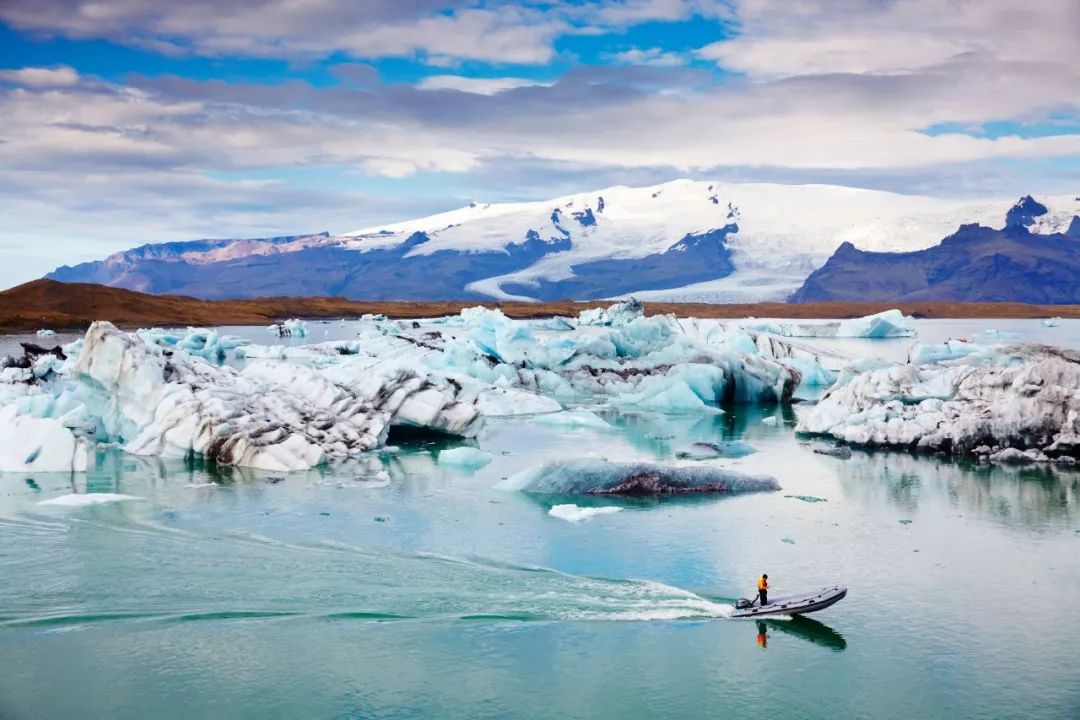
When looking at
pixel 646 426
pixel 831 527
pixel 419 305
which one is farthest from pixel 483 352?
pixel 419 305

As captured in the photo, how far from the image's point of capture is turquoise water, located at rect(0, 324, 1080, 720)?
10.5 meters

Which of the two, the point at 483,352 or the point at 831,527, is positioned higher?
the point at 483,352

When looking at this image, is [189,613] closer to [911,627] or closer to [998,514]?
[911,627]

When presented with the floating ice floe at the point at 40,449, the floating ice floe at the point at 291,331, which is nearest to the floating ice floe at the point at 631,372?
the floating ice floe at the point at 40,449

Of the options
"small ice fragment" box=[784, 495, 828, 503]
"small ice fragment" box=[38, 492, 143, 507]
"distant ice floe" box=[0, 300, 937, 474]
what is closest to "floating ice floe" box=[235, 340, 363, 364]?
"distant ice floe" box=[0, 300, 937, 474]

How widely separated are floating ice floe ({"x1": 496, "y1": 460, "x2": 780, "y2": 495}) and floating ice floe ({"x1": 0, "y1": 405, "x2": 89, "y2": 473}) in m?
8.73

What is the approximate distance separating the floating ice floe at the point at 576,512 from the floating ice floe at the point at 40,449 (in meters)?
9.98

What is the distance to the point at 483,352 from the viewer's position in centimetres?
3788

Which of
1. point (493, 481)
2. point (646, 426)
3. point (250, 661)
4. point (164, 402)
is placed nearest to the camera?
point (250, 661)

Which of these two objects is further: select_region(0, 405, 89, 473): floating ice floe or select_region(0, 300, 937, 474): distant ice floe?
select_region(0, 300, 937, 474): distant ice floe

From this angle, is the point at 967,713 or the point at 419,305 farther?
the point at 419,305

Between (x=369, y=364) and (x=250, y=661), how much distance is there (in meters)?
20.8

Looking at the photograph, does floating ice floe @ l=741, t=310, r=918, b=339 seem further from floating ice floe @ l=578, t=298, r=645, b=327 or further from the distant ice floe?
the distant ice floe

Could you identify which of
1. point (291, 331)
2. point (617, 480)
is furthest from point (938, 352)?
point (291, 331)
